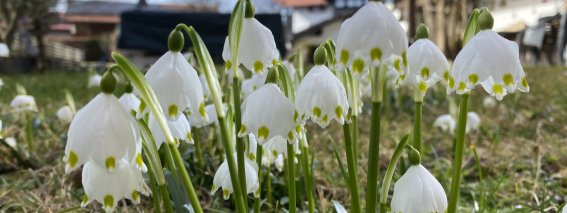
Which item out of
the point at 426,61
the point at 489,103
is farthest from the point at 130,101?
the point at 489,103

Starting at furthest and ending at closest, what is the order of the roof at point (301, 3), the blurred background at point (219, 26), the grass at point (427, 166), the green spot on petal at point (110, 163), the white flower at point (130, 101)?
the roof at point (301, 3) < the blurred background at point (219, 26) < the grass at point (427, 166) < the white flower at point (130, 101) < the green spot on petal at point (110, 163)

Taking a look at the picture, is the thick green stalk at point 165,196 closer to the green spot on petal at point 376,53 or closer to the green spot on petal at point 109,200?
the green spot on petal at point 109,200

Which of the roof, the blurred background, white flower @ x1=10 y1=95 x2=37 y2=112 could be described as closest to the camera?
white flower @ x1=10 y1=95 x2=37 y2=112

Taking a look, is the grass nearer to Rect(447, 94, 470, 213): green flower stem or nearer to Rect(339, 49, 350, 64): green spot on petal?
Rect(447, 94, 470, 213): green flower stem

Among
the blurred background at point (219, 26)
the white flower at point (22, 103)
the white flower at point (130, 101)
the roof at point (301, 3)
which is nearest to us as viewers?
the white flower at point (130, 101)

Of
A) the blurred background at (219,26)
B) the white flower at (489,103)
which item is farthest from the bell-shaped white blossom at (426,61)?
the white flower at (489,103)

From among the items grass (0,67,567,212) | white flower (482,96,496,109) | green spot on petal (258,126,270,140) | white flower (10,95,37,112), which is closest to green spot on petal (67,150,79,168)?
green spot on petal (258,126,270,140)
